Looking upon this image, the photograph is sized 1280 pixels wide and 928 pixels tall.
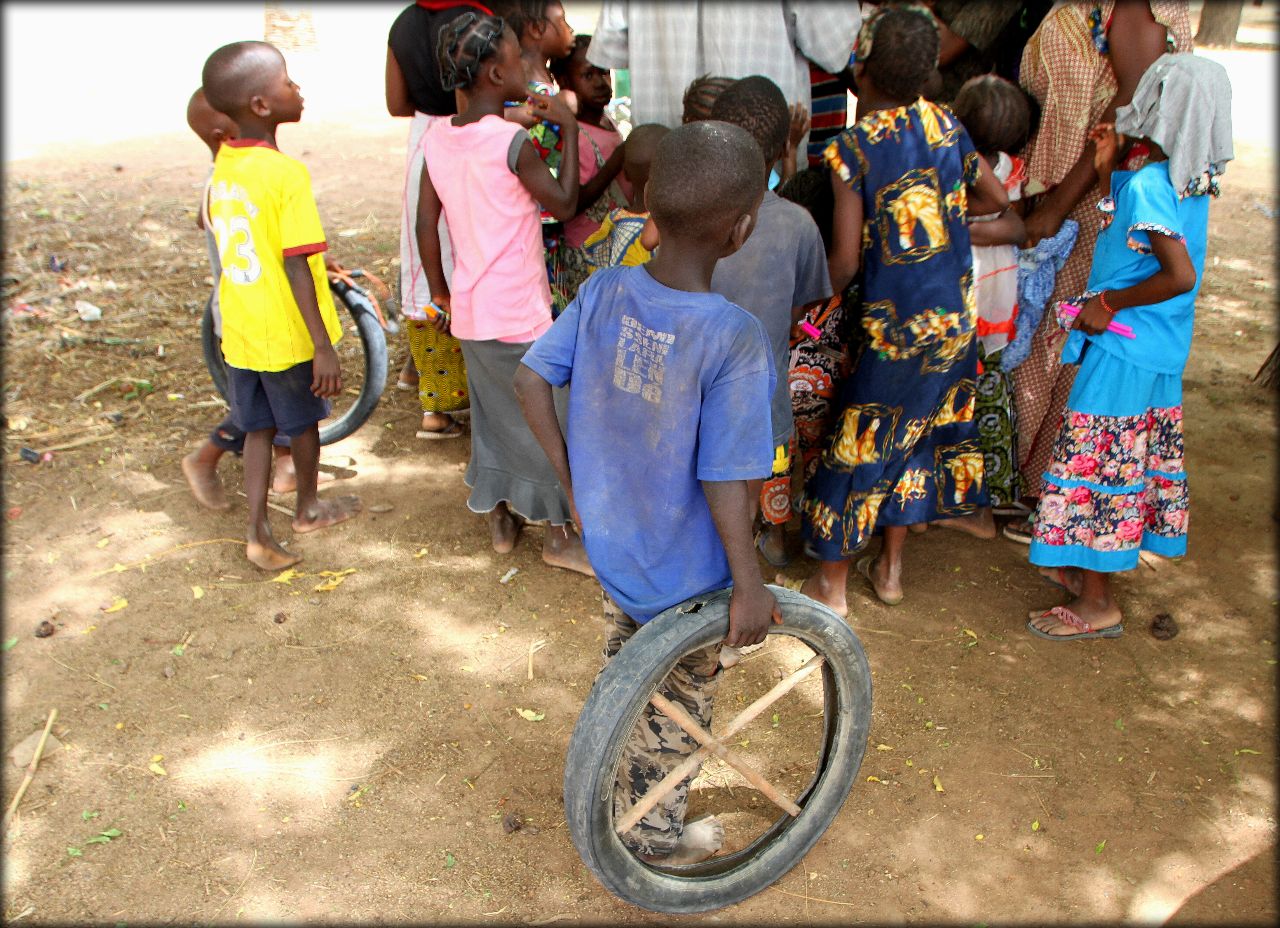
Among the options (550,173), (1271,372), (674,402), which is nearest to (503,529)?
(550,173)

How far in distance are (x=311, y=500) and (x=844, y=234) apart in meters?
2.30

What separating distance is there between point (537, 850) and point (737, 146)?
5.92 ft

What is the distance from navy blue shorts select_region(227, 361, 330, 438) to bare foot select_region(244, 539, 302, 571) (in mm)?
430

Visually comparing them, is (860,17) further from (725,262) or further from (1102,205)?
(725,262)

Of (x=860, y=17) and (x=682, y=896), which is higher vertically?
(x=860, y=17)

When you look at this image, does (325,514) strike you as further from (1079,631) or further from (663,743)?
(1079,631)

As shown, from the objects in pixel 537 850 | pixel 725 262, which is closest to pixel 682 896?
pixel 537 850

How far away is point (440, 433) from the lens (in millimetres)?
4531

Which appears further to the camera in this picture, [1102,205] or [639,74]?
[639,74]

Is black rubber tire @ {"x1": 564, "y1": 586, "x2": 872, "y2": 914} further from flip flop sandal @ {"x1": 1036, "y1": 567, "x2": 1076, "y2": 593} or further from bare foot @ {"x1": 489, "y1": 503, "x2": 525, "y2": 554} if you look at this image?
bare foot @ {"x1": 489, "y1": 503, "x2": 525, "y2": 554}

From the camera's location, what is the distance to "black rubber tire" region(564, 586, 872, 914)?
1922 millimetres

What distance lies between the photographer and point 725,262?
265 centimetres

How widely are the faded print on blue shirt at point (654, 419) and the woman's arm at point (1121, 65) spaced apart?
2046 mm

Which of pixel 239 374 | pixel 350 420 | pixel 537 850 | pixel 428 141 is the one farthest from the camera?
pixel 350 420
